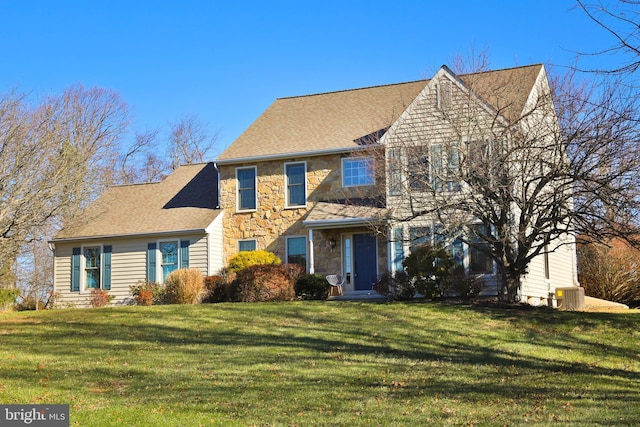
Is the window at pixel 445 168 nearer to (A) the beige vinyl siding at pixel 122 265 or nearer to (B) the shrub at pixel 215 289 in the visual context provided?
(B) the shrub at pixel 215 289

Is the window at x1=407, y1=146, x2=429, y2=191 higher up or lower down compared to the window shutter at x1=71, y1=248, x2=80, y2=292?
higher up

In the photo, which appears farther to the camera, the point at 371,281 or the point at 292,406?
the point at 371,281

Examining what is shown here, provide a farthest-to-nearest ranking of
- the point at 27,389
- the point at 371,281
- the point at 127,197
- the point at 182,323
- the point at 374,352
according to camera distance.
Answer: the point at 127,197
the point at 371,281
the point at 182,323
the point at 374,352
the point at 27,389

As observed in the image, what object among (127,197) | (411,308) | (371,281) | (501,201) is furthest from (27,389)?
(127,197)

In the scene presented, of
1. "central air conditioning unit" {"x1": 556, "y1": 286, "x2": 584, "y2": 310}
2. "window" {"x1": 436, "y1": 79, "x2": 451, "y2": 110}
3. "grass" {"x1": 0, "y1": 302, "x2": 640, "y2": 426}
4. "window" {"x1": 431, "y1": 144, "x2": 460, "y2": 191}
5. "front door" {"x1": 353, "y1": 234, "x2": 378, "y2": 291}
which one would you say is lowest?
"grass" {"x1": 0, "y1": 302, "x2": 640, "y2": 426}

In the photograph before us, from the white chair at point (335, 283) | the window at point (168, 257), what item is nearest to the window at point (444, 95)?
the white chair at point (335, 283)

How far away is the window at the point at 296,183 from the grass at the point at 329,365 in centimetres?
660

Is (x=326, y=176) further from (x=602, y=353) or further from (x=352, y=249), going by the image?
(x=602, y=353)

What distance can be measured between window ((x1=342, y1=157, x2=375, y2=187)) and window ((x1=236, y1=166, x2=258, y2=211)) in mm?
3257

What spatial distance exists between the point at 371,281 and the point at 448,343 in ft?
30.5

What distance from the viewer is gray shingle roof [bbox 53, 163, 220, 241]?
25.8 metres

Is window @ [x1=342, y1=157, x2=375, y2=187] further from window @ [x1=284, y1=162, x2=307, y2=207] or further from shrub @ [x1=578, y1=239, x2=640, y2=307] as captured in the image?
shrub @ [x1=578, y1=239, x2=640, y2=307]

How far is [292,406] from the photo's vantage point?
9.88 metres

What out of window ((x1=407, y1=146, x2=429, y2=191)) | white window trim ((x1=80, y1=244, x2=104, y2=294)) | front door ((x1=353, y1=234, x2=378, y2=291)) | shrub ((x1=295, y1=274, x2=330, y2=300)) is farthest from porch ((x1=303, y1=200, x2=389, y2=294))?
white window trim ((x1=80, y1=244, x2=104, y2=294))
